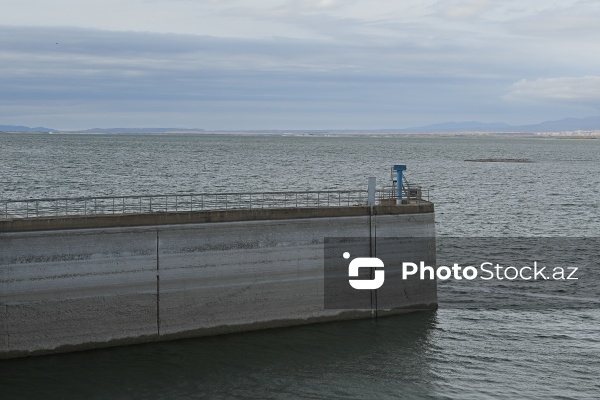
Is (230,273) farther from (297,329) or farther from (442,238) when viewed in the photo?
(442,238)

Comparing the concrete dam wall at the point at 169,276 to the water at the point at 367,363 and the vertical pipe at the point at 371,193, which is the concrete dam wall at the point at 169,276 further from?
the water at the point at 367,363

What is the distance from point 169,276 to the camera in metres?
30.2

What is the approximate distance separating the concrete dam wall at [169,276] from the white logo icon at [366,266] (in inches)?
36.9

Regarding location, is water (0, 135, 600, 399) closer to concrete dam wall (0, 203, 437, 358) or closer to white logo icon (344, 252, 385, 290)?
concrete dam wall (0, 203, 437, 358)

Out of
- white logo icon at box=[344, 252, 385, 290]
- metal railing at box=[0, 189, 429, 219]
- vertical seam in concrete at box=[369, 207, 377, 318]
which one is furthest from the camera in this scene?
vertical seam in concrete at box=[369, 207, 377, 318]

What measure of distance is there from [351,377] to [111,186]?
63.7 meters

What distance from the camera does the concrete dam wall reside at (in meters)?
27.9

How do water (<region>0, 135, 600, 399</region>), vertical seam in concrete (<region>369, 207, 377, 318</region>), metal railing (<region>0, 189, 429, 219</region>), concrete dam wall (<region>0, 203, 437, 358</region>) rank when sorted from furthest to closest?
vertical seam in concrete (<region>369, 207, 377, 318</region>) → metal railing (<region>0, 189, 429, 219</region>) → concrete dam wall (<region>0, 203, 437, 358</region>) → water (<region>0, 135, 600, 399</region>)

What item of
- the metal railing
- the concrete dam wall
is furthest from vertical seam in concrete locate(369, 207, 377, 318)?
the metal railing

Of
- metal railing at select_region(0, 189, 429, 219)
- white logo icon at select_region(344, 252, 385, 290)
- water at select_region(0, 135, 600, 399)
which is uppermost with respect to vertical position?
metal railing at select_region(0, 189, 429, 219)

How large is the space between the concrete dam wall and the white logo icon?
3.07ft

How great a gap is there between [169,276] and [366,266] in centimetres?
835

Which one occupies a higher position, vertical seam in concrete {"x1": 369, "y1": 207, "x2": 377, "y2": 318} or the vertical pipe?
the vertical pipe

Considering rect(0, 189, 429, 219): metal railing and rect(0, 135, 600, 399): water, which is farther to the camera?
rect(0, 189, 429, 219): metal railing
